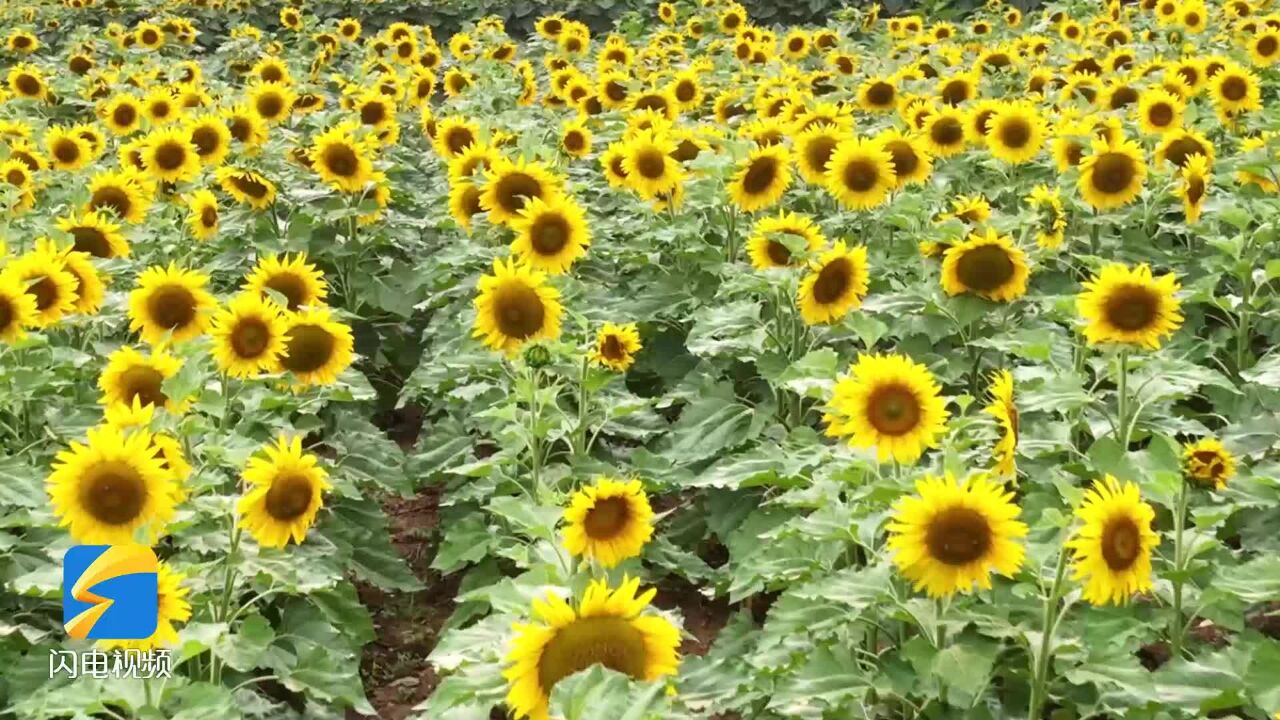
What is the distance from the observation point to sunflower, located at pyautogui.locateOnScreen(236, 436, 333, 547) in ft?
10.2

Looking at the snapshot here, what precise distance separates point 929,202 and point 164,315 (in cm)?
311

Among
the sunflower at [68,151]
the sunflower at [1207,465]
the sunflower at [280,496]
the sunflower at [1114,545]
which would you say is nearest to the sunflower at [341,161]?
the sunflower at [68,151]

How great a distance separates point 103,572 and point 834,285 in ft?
7.24

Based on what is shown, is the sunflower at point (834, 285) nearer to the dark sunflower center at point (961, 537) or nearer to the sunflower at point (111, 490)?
the dark sunflower center at point (961, 537)

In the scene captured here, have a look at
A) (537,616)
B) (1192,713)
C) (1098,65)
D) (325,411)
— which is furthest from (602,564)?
(1098,65)

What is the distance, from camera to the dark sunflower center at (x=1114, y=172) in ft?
16.1

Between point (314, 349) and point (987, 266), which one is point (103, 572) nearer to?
point (314, 349)

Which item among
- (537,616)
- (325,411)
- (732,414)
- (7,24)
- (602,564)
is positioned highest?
(537,616)

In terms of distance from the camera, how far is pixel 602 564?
291 centimetres

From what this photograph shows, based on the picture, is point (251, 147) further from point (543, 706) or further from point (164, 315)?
point (543, 706)

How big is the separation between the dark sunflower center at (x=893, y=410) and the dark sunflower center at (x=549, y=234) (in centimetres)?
184

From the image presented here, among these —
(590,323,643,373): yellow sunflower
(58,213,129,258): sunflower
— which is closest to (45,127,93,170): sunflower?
(58,213,129,258): sunflower

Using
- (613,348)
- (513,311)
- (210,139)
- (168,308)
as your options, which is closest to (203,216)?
(210,139)

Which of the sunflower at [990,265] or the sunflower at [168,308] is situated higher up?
the sunflower at [990,265]
